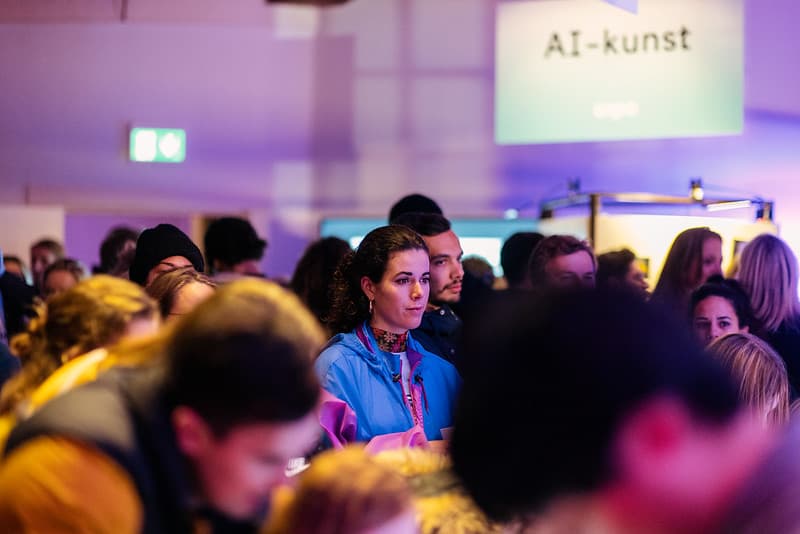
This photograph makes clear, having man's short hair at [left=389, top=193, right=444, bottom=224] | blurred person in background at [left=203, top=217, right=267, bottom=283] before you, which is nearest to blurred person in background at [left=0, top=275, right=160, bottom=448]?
man's short hair at [left=389, top=193, right=444, bottom=224]

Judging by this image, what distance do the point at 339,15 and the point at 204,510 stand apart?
27.6 ft

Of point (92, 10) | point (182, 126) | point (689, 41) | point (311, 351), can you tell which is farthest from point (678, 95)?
point (311, 351)

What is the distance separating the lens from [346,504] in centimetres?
115

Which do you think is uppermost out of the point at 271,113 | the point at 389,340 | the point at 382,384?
the point at 271,113

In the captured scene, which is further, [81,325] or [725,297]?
[725,297]

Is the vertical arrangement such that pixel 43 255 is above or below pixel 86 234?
above

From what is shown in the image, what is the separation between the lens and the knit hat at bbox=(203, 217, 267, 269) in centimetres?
483

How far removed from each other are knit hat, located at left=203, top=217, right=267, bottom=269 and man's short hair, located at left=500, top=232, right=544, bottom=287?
114 centimetres

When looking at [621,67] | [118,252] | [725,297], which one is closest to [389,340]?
[725,297]

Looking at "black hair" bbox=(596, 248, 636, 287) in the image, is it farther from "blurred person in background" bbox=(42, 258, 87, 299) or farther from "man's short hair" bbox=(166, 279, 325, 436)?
"man's short hair" bbox=(166, 279, 325, 436)

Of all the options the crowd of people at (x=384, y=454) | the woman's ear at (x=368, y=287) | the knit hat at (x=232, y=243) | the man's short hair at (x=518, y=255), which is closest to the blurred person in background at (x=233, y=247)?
the knit hat at (x=232, y=243)

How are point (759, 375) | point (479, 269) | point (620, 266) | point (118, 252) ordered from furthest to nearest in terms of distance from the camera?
point (479, 269), point (620, 266), point (118, 252), point (759, 375)

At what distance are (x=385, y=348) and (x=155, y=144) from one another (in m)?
6.67

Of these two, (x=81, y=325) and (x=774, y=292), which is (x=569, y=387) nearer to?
(x=81, y=325)
